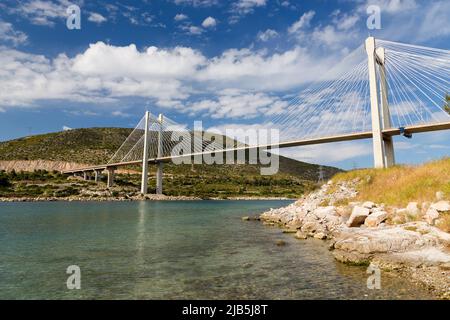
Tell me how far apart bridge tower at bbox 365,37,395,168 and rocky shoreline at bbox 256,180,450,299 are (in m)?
12.5

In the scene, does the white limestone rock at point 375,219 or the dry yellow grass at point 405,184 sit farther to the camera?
the dry yellow grass at point 405,184

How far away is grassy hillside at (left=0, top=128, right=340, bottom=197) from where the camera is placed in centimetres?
8194

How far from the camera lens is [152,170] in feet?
339

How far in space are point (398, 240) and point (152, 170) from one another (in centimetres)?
9691

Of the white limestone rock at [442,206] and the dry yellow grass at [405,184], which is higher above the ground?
the dry yellow grass at [405,184]

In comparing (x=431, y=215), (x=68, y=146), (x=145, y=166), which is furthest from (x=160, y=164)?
(x=431, y=215)

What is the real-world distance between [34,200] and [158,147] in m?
25.2

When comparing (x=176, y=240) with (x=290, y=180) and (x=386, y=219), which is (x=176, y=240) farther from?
(x=290, y=180)

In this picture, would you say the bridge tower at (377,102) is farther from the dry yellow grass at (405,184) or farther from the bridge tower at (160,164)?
the bridge tower at (160,164)

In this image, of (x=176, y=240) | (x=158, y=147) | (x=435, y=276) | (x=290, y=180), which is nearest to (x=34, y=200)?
(x=158, y=147)

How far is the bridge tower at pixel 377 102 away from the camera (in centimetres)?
2872

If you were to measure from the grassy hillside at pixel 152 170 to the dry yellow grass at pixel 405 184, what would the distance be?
54.3 meters

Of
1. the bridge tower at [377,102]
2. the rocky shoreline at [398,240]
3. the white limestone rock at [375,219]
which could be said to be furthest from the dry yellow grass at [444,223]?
the bridge tower at [377,102]

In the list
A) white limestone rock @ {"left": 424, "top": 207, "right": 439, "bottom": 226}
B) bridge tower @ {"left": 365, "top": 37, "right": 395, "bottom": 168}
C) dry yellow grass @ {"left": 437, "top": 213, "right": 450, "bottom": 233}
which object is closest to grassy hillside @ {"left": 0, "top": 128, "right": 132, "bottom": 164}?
bridge tower @ {"left": 365, "top": 37, "right": 395, "bottom": 168}
